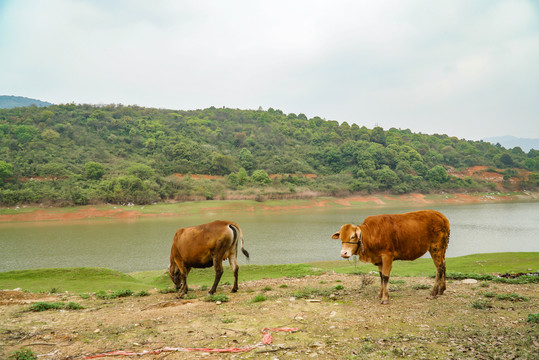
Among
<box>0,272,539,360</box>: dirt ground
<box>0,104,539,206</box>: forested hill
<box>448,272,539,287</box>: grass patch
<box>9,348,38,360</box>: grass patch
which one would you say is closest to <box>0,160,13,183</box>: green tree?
<box>0,104,539,206</box>: forested hill

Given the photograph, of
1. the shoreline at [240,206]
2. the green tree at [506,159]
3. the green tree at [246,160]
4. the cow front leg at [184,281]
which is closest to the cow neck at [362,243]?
the cow front leg at [184,281]

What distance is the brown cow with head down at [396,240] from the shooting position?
728 centimetres

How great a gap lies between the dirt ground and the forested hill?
53.7 meters

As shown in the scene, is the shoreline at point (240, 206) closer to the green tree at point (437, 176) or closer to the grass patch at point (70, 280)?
the green tree at point (437, 176)

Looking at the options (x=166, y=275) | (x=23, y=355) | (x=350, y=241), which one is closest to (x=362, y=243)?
(x=350, y=241)

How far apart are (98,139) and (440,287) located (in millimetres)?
94347

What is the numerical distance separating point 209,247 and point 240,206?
171 ft

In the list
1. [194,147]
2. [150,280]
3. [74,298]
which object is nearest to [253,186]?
[194,147]

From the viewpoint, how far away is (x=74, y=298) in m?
10.0

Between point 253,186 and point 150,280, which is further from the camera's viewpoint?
point 253,186

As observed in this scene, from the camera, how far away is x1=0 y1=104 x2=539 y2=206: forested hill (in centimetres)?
5956

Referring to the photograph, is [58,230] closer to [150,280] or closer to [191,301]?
[150,280]

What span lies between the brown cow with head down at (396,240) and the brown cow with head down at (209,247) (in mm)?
3263

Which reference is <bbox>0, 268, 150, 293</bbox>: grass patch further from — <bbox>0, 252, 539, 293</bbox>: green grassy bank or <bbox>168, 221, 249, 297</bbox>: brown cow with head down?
<bbox>168, 221, 249, 297</bbox>: brown cow with head down
